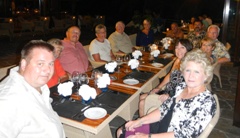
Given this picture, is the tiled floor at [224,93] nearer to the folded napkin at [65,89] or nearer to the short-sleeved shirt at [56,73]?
the short-sleeved shirt at [56,73]

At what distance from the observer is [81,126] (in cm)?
162

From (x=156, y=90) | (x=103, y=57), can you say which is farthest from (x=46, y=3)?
(x=156, y=90)

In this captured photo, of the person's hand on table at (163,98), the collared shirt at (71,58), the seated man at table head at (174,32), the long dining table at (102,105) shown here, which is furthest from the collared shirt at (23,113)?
the seated man at table head at (174,32)

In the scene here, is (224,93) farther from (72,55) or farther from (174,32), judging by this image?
(72,55)

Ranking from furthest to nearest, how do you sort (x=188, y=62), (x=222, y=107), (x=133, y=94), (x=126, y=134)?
(x=222, y=107)
(x=133, y=94)
(x=126, y=134)
(x=188, y=62)

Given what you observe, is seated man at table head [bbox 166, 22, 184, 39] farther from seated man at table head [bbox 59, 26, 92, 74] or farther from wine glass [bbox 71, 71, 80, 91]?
wine glass [bbox 71, 71, 80, 91]

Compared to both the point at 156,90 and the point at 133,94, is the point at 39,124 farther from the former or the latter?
the point at 156,90

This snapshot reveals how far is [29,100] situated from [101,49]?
113 inches

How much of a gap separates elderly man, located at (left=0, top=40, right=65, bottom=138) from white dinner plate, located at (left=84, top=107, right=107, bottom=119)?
0.26 m

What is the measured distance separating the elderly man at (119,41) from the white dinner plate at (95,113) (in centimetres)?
323

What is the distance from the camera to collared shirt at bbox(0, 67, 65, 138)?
4.01ft

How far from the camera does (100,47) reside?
4.13 metres

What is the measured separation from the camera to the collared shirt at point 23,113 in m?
1.22

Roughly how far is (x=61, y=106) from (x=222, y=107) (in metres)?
3.04
